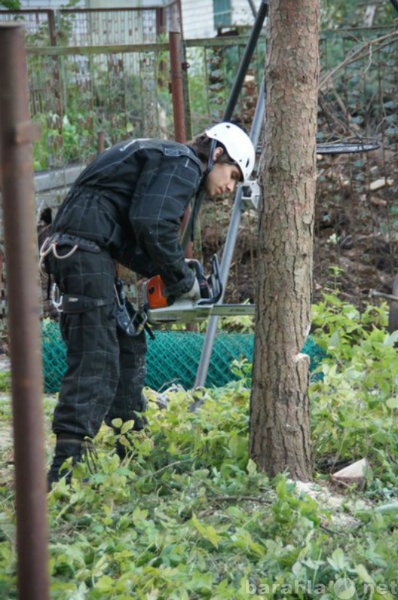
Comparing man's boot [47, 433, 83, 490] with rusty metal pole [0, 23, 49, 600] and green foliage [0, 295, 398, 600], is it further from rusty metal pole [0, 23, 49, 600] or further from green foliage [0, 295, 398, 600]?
rusty metal pole [0, 23, 49, 600]

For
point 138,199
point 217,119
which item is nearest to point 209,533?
point 138,199

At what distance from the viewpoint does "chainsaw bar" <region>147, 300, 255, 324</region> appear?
196 inches

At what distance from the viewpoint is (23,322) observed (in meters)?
1.71

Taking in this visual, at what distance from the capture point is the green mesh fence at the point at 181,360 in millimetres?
6844

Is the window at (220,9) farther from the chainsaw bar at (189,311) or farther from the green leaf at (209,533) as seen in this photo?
the green leaf at (209,533)

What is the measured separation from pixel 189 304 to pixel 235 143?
888 millimetres

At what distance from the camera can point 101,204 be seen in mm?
4578

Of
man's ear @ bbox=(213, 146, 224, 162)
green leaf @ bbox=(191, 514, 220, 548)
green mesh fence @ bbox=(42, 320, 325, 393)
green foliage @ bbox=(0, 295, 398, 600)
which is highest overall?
man's ear @ bbox=(213, 146, 224, 162)

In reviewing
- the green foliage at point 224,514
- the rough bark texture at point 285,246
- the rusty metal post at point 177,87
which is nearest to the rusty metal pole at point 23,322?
the green foliage at point 224,514

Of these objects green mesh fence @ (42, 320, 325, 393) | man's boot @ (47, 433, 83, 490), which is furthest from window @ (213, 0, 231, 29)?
man's boot @ (47, 433, 83, 490)

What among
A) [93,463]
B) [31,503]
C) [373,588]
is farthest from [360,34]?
[31,503]

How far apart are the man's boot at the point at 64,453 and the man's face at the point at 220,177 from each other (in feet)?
4.78

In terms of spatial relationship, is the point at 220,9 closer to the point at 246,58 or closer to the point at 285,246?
the point at 246,58

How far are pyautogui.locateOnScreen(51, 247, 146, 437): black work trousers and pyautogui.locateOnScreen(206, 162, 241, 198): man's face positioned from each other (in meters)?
0.70
